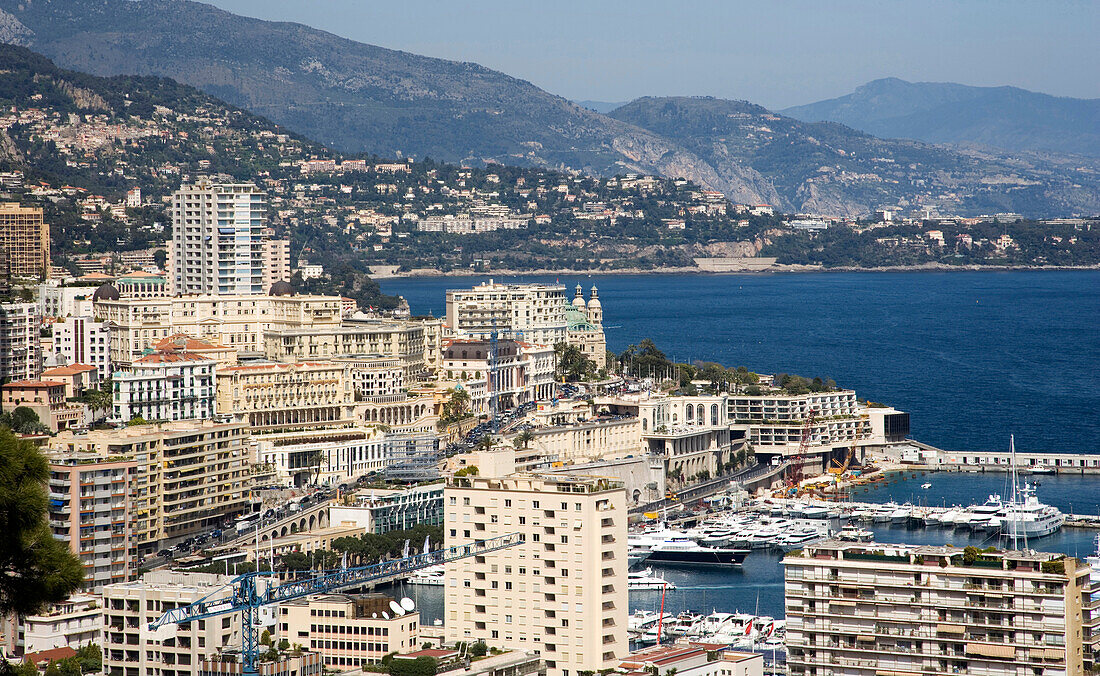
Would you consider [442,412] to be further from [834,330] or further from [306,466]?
[834,330]

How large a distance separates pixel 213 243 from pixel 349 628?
39.5 metres

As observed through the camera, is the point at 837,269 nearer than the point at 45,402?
No

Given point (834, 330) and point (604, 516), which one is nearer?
point (604, 516)

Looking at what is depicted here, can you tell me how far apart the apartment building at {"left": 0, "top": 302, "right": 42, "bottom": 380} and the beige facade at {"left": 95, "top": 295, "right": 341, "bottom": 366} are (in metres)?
2.51

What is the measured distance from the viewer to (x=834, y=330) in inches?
4173

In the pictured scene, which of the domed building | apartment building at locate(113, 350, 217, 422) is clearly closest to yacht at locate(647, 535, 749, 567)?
apartment building at locate(113, 350, 217, 422)

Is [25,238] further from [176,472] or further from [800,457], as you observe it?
[176,472]

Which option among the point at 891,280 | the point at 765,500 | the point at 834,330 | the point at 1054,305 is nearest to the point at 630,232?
the point at 891,280

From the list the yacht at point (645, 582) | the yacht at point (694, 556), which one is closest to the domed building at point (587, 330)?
the yacht at point (694, 556)

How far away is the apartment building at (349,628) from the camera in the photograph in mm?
26938

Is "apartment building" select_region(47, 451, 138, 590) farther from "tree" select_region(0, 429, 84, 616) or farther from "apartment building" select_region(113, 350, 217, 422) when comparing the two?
"tree" select_region(0, 429, 84, 616)

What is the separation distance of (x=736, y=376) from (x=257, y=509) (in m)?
24.7

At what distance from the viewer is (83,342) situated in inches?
2178

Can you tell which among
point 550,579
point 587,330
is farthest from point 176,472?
point 587,330
